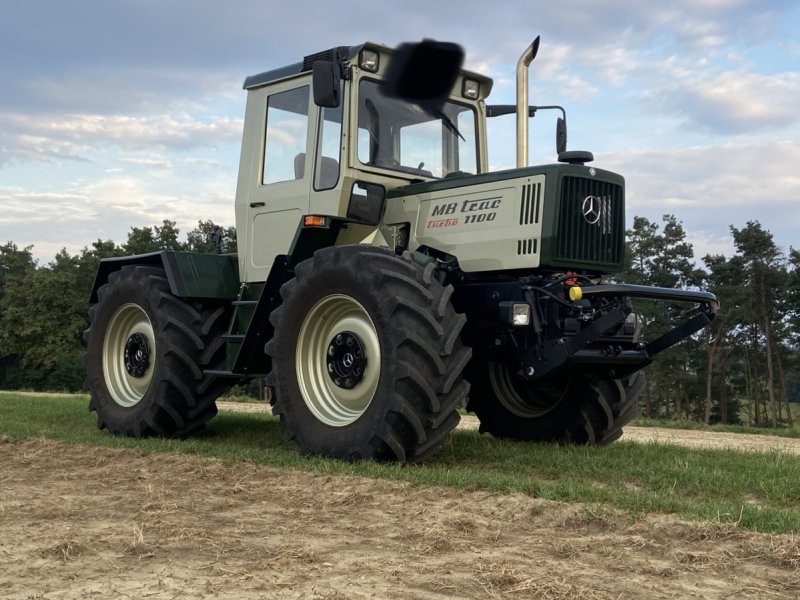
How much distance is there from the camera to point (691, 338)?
5962 centimetres

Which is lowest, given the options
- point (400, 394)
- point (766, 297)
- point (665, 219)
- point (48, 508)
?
point (48, 508)

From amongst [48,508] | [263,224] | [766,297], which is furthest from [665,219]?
[48,508]

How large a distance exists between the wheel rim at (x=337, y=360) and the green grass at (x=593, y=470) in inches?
Answer: 20.6

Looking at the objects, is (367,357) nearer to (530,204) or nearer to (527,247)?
(527,247)

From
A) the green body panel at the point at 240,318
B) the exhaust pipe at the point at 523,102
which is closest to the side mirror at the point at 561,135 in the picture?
the exhaust pipe at the point at 523,102

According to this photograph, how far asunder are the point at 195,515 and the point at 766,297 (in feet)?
187

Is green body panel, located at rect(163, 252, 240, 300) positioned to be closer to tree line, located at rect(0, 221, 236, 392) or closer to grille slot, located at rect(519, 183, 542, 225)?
grille slot, located at rect(519, 183, 542, 225)

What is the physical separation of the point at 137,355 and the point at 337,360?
3.11 meters

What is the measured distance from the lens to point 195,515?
17.4ft

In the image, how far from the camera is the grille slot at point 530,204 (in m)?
7.48

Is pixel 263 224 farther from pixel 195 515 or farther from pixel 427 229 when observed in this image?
pixel 195 515

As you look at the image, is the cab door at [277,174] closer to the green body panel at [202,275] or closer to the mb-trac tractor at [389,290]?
the mb-trac tractor at [389,290]

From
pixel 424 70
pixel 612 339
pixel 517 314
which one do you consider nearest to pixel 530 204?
pixel 517 314

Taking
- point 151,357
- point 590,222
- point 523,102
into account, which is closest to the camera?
point 590,222
